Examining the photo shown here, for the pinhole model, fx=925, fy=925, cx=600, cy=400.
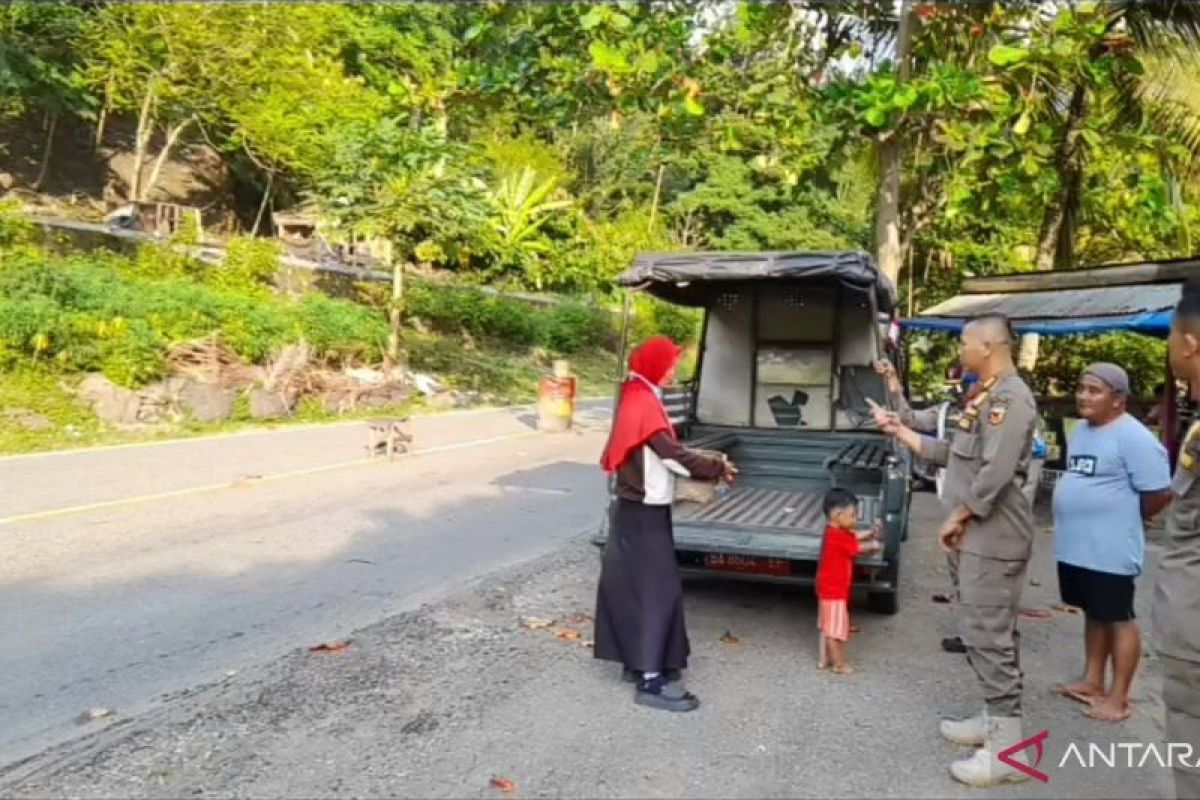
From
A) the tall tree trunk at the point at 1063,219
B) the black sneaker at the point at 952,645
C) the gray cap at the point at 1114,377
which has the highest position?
the tall tree trunk at the point at 1063,219

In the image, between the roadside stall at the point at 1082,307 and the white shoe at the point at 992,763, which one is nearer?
the white shoe at the point at 992,763

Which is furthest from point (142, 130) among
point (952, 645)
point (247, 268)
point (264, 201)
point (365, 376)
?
point (952, 645)

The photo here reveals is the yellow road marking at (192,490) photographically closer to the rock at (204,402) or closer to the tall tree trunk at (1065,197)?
the rock at (204,402)

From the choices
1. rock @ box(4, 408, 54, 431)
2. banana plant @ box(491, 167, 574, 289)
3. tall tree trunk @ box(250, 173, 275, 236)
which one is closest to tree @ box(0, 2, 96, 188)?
tall tree trunk @ box(250, 173, 275, 236)

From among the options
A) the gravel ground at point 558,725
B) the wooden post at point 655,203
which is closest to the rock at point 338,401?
the gravel ground at point 558,725

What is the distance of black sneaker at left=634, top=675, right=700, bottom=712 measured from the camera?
4520 mm

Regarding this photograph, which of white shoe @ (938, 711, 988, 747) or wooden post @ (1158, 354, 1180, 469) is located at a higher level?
wooden post @ (1158, 354, 1180, 469)

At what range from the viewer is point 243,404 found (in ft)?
51.5

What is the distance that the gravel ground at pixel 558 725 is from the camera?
3.71 meters

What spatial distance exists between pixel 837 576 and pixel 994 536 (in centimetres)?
132

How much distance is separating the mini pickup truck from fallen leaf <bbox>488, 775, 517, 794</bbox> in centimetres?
229

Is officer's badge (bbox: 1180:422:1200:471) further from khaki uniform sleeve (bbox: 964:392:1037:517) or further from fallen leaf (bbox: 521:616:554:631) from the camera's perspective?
fallen leaf (bbox: 521:616:554:631)

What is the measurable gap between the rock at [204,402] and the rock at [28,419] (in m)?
2.14

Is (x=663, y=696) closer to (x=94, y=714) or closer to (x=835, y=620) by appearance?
(x=835, y=620)
